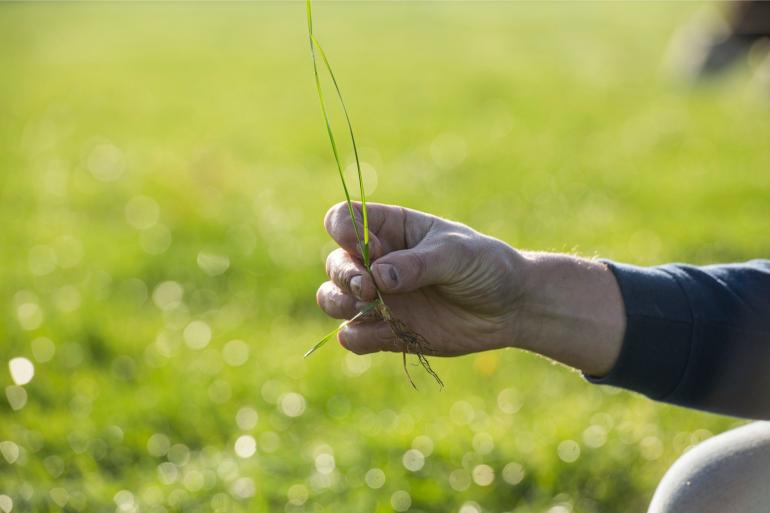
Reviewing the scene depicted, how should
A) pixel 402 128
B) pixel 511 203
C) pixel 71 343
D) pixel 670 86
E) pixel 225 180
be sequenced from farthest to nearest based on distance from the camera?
pixel 670 86
pixel 402 128
pixel 225 180
pixel 511 203
pixel 71 343

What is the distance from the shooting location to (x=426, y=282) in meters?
2.00

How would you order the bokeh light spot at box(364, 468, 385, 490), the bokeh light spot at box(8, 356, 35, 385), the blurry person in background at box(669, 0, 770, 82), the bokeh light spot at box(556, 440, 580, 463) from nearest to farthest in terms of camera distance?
the bokeh light spot at box(364, 468, 385, 490) < the bokeh light spot at box(556, 440, 580, 463) < the bokeh light spot at box(8, 356, 35, 385) < the blurry person in background at box(669, 0, 770, 82)

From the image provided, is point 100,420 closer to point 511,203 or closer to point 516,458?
point 516,458

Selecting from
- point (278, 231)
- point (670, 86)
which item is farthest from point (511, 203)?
point (670, 86)

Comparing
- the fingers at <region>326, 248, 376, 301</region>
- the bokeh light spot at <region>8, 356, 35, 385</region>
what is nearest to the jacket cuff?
the fingers at <region>326, 248, 376, 301</region>

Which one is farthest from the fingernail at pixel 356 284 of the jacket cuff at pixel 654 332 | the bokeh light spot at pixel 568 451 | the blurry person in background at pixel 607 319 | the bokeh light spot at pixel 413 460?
the bokeh light spot at pixel 568 451

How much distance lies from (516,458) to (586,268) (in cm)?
105

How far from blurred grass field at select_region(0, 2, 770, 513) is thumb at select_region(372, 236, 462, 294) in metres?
1.08

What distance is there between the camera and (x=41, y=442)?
315cm

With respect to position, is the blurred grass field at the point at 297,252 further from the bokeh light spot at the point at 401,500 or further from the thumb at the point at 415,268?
the thumb at the point at 415,268

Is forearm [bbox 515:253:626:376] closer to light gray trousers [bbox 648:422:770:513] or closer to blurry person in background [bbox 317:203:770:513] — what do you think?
blurry person in background [bbox 317:203:770:513]

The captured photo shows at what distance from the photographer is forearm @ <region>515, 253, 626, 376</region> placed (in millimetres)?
2246

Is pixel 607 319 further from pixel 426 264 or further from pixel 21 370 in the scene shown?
pixel 21 370

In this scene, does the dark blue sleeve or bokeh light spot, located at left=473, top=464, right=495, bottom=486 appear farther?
bokeh light spot, located at left=473, top=464, right=495, bottom=486
